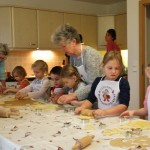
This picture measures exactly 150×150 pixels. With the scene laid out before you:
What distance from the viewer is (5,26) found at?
438 centimetres

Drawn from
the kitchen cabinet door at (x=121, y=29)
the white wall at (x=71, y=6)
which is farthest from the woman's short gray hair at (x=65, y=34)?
the kitchen cabinet door at (x=121, y=29)

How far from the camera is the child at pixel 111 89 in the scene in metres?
1.57

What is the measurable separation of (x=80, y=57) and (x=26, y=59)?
10.0ft

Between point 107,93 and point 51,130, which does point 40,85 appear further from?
point 51,130

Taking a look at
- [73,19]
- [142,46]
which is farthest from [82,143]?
→ [73,19]

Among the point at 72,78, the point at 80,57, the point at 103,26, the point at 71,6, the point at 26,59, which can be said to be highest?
the point at 71,6

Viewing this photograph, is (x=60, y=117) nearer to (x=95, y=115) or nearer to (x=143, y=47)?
(x=95, y=115)

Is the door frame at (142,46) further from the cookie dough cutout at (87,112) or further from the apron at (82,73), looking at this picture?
the cookie dough cutout at (87,112)

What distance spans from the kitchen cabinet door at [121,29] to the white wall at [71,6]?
0.17m

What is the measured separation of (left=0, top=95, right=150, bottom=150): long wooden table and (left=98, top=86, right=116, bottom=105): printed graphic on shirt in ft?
Answer: 0.72

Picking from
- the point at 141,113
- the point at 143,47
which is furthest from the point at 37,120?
the point at 143,47

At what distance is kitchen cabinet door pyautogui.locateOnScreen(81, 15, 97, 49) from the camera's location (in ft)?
17.3

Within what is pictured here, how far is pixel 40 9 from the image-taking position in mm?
Result: 4711

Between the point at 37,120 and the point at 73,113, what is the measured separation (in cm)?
25
